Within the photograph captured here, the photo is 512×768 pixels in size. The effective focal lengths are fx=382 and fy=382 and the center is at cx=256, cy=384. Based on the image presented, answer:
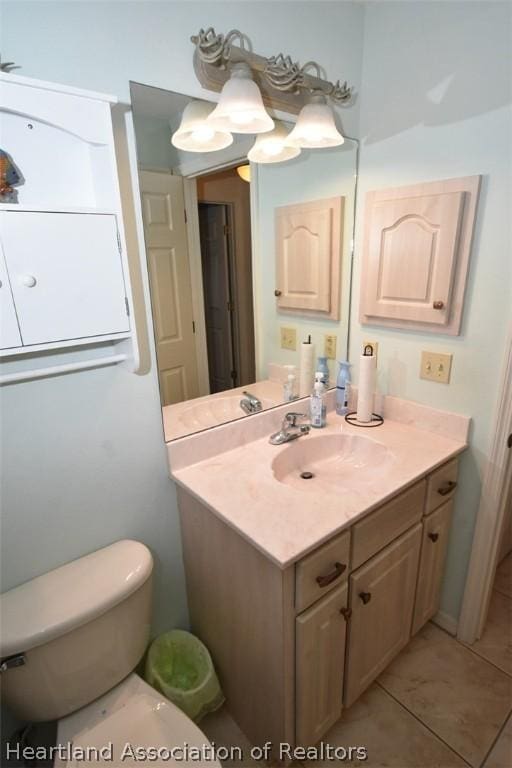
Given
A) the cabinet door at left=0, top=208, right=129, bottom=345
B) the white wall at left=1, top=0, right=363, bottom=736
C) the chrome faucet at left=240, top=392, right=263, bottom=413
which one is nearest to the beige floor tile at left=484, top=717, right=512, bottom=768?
Result: the white wall at left=1, top=0, right=363, bottom=736

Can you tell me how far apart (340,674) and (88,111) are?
165 centimetres

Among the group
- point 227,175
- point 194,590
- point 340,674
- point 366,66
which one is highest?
point 366,66

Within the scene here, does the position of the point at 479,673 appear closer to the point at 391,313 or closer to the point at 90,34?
the point at 391,313

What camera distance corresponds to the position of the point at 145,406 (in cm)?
115

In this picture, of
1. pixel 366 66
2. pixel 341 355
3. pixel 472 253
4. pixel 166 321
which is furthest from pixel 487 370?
pixel 366 66

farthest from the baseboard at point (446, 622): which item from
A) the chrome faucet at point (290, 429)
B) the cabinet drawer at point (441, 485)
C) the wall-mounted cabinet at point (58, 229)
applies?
the wall-mounted cabinet at point (58, 229)

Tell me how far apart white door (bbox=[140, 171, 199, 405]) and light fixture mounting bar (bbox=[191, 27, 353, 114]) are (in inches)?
11.6

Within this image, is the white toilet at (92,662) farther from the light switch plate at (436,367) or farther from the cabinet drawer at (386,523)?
the light switch plate at (436,367)

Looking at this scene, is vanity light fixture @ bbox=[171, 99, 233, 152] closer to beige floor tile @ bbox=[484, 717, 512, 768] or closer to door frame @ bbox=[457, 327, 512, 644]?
door frame @ bbox=[457, 327, 512, 644]

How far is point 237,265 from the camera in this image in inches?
54.4

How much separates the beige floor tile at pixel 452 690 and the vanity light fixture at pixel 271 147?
6.55 ft

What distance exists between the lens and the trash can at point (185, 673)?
48.6 inches

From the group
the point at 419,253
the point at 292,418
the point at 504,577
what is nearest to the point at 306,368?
the point at 292,418

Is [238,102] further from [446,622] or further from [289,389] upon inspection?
[446,622]
